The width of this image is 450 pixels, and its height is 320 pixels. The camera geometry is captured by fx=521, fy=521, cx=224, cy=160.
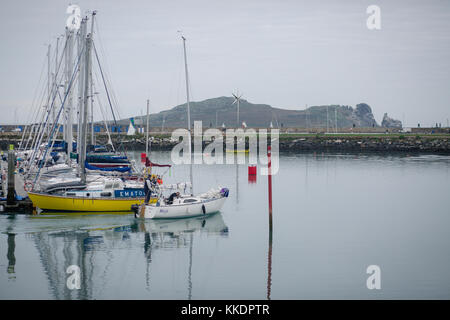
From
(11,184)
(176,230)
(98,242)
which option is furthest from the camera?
(11,184)

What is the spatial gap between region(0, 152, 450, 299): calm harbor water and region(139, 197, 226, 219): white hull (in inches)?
20.7

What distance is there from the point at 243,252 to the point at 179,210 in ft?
21.2

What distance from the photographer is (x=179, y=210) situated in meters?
30.8

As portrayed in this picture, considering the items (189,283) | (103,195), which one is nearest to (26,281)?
(189,283)

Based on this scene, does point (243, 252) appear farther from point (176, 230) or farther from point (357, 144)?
point (357, 144)

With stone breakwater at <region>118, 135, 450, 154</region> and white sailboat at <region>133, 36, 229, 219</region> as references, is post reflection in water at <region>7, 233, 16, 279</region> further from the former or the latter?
stone breakwater at <region>118, 135, 450, 154</region>

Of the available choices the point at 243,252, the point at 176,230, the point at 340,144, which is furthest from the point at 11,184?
the point at 340,144

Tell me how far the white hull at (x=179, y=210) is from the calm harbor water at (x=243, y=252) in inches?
20.7

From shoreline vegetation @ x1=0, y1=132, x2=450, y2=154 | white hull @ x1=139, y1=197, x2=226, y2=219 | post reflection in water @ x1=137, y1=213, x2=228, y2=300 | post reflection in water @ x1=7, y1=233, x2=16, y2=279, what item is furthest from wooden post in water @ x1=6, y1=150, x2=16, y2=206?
shoreline vegetation @ x1=0, y1=132, x2=450, y2=154

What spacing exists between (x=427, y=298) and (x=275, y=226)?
13.3 metres

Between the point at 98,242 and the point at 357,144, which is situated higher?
the point at 357,144

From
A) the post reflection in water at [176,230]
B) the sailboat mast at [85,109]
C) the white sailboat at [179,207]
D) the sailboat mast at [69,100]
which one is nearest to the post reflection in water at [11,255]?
the post reflection in water at [176,230]

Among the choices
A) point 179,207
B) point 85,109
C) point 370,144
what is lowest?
point 179,207
